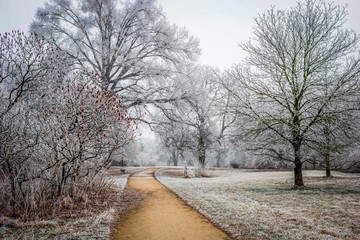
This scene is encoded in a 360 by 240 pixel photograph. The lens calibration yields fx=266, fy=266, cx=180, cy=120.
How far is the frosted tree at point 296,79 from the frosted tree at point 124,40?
644 cm

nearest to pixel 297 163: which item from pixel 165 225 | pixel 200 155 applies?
pixel 165 225

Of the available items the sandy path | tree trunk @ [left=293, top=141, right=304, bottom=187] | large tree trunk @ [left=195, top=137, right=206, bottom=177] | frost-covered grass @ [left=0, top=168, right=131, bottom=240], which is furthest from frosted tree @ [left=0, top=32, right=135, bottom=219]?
large tree trunk @ [left=195, top=137, right=206, bottom=177]

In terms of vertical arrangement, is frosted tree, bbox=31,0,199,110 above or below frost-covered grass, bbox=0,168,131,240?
above

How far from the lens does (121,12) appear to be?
17594 mm

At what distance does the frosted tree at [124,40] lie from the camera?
17000 millimetres

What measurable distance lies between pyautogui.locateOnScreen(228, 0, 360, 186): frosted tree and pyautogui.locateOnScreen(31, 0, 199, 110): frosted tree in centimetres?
644

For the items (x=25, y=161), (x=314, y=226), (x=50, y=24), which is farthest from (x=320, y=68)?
(x=50, y=24)

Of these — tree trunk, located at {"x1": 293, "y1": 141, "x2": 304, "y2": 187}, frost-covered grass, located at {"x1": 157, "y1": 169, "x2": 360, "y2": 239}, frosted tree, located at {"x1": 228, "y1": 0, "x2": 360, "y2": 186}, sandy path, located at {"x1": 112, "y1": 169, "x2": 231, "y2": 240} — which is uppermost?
frosted tree, located at {"x1": 228, "y1": 0, "x2": 360, "y2": 186}

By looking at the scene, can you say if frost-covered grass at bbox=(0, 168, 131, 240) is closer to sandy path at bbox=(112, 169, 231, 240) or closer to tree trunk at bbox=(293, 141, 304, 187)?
sandy path at bbox=(112, 169, 231, 240)

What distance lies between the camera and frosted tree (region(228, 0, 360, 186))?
1142 cm

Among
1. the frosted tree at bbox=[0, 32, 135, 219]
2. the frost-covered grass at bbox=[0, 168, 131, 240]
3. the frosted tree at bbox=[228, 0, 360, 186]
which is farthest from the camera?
the frosted tree at bbox=[228, 0, 360, 186]

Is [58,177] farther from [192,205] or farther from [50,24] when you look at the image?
[50,24]

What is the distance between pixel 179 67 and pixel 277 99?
315 inches

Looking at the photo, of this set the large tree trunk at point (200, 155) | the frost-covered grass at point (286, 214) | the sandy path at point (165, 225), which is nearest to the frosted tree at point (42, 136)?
the sandy path at point (165, 225)
